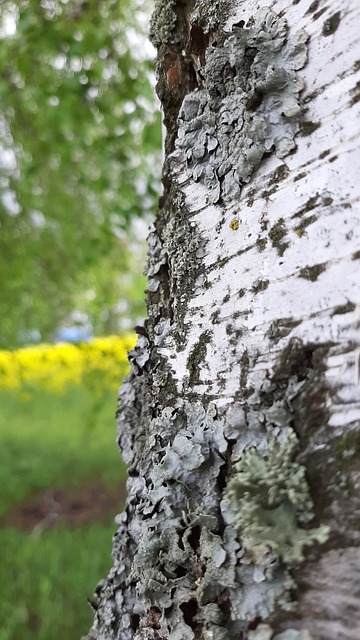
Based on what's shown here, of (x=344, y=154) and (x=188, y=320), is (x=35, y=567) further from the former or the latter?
(x=344, y=154)

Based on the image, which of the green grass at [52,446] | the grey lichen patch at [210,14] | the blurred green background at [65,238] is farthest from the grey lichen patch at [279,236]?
the green grass at [52,446]

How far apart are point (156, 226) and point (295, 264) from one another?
1.08ft

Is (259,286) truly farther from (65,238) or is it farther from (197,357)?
(65,238)

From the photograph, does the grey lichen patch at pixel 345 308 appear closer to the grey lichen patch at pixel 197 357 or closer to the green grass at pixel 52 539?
the grey lichen patch at pixel 197 357

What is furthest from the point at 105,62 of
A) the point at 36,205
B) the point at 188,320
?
the point at 188,320

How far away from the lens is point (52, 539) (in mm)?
2881

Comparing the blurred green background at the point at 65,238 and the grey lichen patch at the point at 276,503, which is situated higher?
the blurred green background at the point at 65,238

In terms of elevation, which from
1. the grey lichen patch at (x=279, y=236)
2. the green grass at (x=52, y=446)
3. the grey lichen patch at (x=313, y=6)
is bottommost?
the grey lichen patch at (x=279, y=236)

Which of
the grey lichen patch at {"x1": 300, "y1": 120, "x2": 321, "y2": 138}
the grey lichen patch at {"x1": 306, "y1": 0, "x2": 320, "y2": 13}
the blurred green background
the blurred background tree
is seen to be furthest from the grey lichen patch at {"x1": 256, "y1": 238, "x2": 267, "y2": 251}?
the blurred background tree

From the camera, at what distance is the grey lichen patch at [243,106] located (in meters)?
0.63

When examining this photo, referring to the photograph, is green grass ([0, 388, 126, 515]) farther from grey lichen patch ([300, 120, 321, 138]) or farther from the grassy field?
grey lichen patch ([300, 120, 321, 138])

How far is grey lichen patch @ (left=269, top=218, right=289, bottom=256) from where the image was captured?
0.62 metres

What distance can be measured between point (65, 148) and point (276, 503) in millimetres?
2575

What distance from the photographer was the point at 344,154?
0.56 metres
